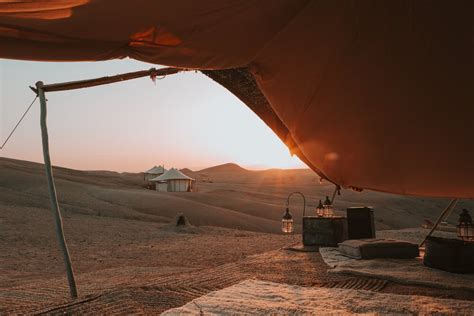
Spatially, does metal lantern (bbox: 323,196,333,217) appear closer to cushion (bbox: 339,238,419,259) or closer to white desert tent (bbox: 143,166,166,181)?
cushion (bbox: 339,238,419,259)

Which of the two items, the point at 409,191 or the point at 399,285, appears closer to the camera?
the point at 399,285

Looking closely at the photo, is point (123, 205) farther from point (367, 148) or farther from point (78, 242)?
point (367, 148)

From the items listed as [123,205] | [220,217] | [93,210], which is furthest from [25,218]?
[220,217]

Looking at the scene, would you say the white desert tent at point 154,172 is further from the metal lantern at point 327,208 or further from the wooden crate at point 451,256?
the wooden crate at point 451,256

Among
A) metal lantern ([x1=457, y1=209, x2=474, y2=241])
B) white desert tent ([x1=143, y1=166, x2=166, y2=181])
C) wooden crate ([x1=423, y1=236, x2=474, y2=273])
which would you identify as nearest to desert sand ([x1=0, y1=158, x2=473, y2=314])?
wooden crate ([x1=423, y1=236, x2=474, y2=273])

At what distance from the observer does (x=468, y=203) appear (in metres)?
28.3

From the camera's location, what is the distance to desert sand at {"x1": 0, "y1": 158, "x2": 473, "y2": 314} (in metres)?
3.96

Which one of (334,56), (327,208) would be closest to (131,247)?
(327,208)

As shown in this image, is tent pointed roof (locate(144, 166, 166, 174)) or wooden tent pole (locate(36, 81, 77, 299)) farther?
tent pointed roof (locate(144, 166, 166, 174))

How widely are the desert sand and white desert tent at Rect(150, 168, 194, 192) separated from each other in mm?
7211

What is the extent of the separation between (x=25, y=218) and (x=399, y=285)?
1194 centimetres

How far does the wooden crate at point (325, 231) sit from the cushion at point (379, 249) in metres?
1.16

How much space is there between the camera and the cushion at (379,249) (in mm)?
5512

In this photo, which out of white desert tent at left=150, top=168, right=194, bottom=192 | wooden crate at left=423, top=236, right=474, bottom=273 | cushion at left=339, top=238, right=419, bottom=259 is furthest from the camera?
A: white desert tent at left=150, top=168, right=194, bottom=192
